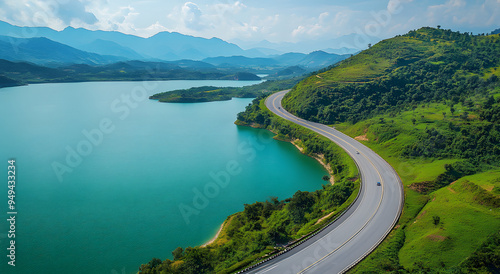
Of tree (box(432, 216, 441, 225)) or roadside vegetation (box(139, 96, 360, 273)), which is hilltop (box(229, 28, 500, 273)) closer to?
tree (box(432, 216, 441, 225))

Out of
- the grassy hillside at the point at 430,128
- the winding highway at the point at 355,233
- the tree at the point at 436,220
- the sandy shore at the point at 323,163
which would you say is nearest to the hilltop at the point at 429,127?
the grassy hillside at the point at 430,128

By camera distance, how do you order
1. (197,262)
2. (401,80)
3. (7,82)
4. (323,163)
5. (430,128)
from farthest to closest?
1. (7,82)
2. (401,80)
3. (323,163)
4. (430,128)
5. (197,262)

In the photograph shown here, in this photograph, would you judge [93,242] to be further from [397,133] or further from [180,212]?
[397,133]

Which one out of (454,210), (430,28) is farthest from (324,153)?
(430,28)

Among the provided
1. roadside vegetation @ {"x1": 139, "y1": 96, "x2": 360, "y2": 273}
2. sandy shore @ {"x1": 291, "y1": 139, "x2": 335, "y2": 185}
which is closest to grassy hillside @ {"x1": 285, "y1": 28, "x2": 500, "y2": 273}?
roadside vegetation @ {"x1": 139, "y1": 96, "x2": 360, "y2": 273}

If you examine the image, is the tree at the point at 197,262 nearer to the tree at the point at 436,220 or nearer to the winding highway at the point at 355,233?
the winding highway at the point at 355,233

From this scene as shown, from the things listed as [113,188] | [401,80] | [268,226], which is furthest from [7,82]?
[401,80]

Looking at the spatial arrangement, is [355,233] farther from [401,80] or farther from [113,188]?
[401,80]
